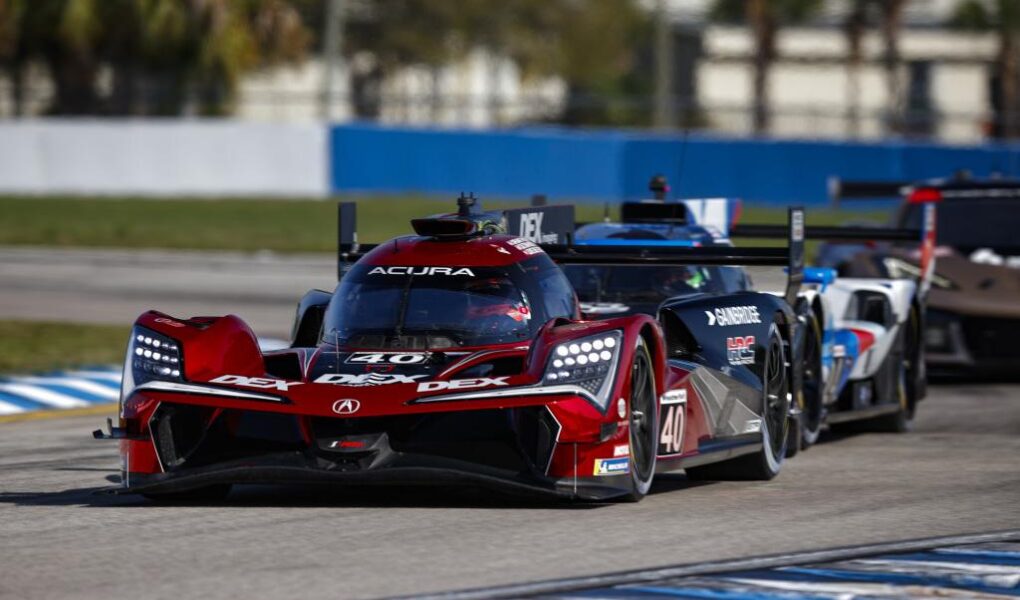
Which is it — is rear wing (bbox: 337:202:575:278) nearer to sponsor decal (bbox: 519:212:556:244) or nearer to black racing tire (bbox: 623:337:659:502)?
sponsor decal (bbox: 519:212:556:244)

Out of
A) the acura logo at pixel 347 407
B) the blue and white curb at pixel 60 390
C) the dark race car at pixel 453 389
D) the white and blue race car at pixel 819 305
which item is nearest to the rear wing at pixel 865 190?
the white and blue race car at pixel 819 305

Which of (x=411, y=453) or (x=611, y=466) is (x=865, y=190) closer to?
(x=611, y=466)

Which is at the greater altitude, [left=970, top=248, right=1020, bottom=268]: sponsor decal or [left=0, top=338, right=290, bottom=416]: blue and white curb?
[left=970, top=248, right=1020, bottom=268]: sponsor decal

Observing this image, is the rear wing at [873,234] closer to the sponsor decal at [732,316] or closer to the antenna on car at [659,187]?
the antenna on car at [659,187]

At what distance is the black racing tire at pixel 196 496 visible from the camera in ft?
28.2

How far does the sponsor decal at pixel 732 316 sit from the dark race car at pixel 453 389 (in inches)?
0.5

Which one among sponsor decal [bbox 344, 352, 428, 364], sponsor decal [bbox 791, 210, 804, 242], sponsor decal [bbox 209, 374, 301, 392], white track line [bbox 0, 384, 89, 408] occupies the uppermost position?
sponsor decal [bbox 791, 210, 804, 242]

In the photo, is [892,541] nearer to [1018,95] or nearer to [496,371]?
[496,371]

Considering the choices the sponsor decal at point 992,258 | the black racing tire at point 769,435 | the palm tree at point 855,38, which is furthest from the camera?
the palm tree at point 855,38

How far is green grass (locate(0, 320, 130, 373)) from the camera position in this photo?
16.4 metres

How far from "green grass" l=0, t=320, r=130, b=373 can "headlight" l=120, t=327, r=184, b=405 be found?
7.47m

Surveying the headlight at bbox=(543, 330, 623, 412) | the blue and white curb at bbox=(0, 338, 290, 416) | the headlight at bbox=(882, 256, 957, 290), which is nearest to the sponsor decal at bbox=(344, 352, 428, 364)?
the headlight at bbox=(543, 330, 623, 412)

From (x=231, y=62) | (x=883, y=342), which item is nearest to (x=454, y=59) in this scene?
(x=231, y=62)

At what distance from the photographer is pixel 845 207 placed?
1591 inches
